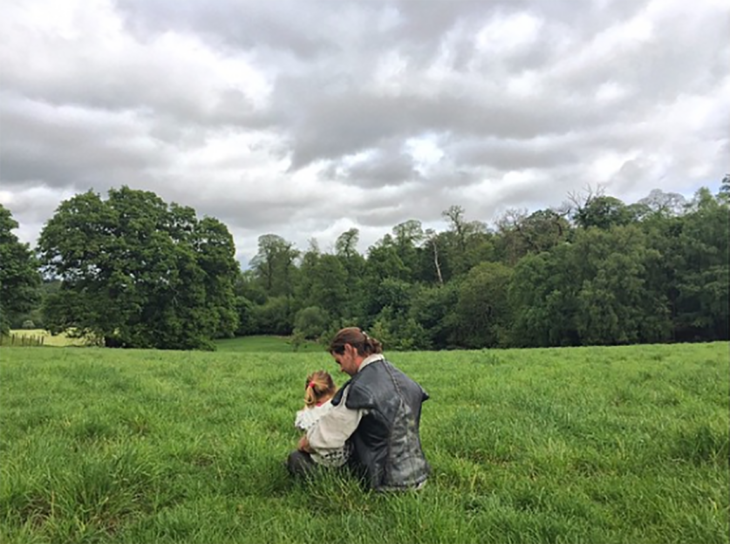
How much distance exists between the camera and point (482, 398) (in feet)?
28.7

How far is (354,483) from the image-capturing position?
388cm

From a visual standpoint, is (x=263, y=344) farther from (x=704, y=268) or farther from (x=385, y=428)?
(x=704, y=268)

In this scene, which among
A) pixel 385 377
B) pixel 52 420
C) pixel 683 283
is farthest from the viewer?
pixel 52 420

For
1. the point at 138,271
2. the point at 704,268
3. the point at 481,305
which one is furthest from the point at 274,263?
the point at 704,268

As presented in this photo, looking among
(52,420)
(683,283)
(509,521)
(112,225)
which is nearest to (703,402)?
(683,283)

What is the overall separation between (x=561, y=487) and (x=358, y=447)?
183cm

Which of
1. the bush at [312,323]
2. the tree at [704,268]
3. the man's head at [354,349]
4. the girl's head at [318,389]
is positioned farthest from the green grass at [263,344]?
the man's head at [354,349]

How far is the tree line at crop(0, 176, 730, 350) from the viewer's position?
629cm

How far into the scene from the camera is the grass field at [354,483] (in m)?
3.35

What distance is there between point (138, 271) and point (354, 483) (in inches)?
1472

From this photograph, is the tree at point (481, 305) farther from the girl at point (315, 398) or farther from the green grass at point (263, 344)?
the girl at point (315, 398)

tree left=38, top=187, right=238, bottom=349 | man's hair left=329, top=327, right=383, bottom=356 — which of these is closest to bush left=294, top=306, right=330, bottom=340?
tree left=38, top=187, right=238, bottom=349

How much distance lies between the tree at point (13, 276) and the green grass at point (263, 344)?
69.8ft

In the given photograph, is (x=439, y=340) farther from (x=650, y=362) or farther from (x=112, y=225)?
(x=650, y=362)
